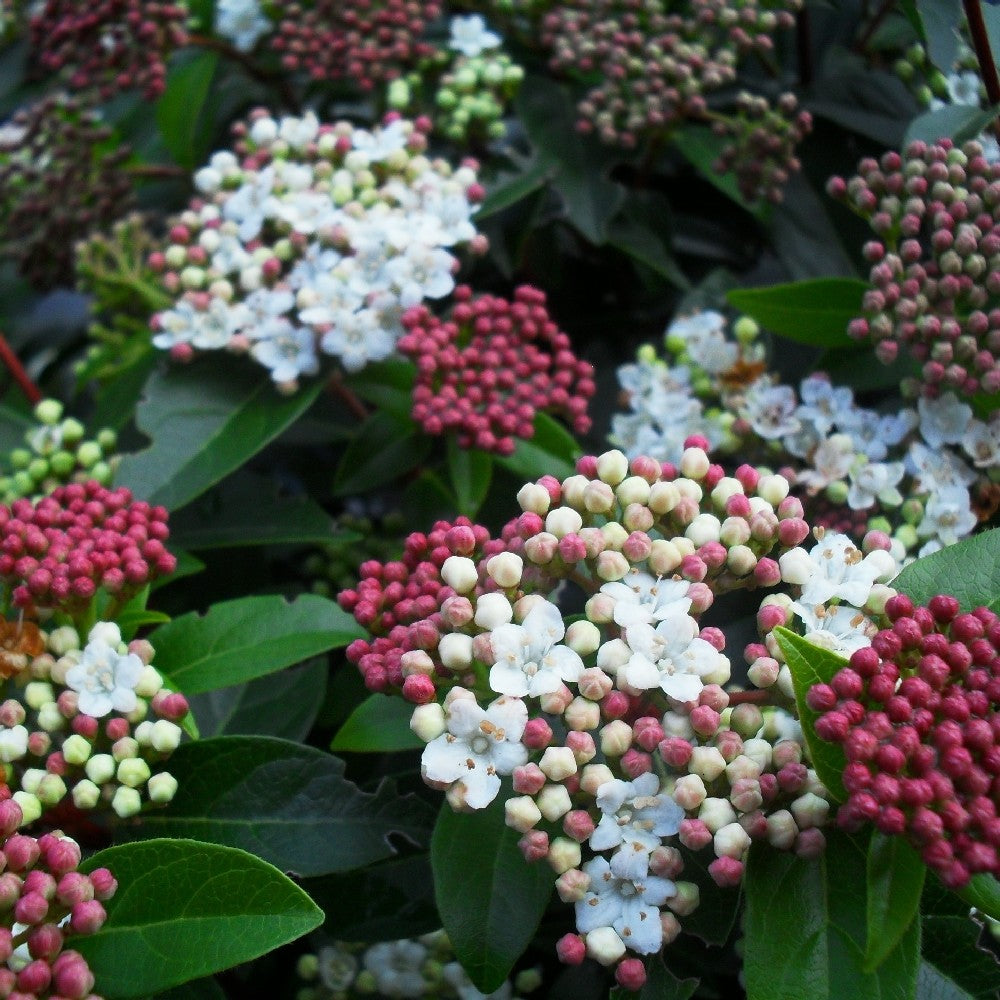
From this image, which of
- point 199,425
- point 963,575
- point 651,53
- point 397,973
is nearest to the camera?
point 963,575

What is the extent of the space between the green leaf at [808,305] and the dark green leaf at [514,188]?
1.71ft

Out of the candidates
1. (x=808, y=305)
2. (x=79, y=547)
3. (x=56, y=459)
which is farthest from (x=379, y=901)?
(x=808, y=305)

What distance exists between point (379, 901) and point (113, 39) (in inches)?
81.8

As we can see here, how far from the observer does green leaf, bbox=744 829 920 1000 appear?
1.12m

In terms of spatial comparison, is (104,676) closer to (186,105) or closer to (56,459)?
(56,459)

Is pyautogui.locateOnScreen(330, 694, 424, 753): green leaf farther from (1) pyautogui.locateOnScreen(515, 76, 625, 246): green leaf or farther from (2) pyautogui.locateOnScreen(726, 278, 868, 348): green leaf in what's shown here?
(1) pyautogui.locateOnScreen(515, 76, 625, 246): green leaf

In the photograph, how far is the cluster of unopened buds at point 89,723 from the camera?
4.63 ft

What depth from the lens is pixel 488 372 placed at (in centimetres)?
192

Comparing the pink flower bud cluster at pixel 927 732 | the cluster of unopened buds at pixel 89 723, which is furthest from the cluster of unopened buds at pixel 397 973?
the pink flower bud cluster at pixel 927 732

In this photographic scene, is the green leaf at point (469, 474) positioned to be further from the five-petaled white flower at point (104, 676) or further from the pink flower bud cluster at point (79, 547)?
the five-petaled white flower at point (104, 676)

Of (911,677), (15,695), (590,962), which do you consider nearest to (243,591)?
(15,695)

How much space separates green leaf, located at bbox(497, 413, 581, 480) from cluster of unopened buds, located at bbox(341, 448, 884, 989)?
0.60 metres

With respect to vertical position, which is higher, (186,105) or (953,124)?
(186,105)

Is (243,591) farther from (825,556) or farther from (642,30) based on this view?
(642,30)
